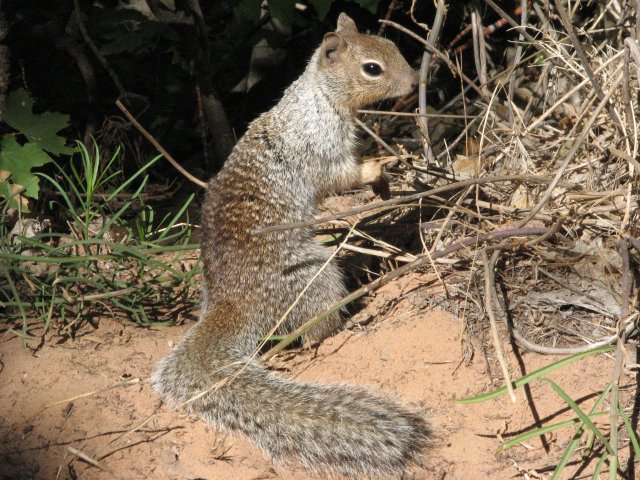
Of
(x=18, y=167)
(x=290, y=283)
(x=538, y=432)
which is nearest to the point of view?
(x=538, y=432)

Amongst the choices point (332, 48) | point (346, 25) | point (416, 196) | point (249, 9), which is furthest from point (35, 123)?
point (416, 196)

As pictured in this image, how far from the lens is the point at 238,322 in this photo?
3662 mm

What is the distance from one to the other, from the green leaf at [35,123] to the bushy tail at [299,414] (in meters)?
1.63

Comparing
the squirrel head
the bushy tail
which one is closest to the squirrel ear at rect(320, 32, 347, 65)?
the squirrel head

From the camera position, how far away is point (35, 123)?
4.53m

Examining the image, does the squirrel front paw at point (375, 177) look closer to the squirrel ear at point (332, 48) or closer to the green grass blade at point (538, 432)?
the squirrel ear at point (332, 48)

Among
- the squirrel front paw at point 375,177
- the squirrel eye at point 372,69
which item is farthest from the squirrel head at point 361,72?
the squirrel front paw at point 375,177

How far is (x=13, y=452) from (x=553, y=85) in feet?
11.1

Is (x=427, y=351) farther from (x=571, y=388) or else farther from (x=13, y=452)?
(x=13, y=452)

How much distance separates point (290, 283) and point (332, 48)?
136cm

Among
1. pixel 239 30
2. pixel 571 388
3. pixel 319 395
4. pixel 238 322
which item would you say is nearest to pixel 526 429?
pixel 571 388

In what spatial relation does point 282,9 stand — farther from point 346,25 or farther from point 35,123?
point 35,123

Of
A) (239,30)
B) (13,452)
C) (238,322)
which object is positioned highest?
(239,30)

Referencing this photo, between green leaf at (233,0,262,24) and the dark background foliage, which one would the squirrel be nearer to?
green leaf at (233,0,262,24)
